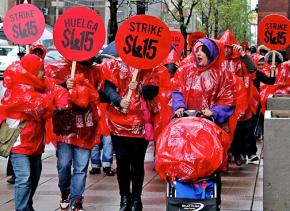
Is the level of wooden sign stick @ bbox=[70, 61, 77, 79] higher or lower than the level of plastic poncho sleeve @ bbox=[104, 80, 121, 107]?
higher

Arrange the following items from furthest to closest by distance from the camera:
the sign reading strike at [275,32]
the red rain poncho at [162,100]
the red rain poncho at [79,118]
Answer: the sign reading strike at [275,32], the red rain poncho at [162,100], the red rain poncho at [79,118]

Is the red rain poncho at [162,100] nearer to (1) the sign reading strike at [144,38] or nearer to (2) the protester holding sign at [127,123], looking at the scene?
(2) the protester holding sign at [127,123]

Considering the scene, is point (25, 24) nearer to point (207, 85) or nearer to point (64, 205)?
point (64, 205)

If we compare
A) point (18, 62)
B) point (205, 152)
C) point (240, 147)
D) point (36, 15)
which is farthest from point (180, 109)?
point (240, 147)

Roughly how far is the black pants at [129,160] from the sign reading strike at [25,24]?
1.72 m

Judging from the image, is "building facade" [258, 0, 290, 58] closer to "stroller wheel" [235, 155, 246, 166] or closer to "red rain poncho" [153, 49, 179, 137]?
"stroller wheel" [235, 155, 246, 166]

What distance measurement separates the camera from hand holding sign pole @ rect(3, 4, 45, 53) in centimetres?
834

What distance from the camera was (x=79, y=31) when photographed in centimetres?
761

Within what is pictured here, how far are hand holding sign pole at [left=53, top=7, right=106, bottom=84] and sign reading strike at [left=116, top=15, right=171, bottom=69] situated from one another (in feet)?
0.98

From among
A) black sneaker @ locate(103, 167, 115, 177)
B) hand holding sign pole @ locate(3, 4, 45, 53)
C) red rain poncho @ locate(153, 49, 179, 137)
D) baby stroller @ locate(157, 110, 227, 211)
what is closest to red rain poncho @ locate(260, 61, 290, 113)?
black sneaker @ locate(103, 167, 115, 177)

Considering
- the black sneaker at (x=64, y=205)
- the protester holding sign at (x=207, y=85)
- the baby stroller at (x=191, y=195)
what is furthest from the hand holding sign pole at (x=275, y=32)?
the baby stroller at (x=191, y=195)

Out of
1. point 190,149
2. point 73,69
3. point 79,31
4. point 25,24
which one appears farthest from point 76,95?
point 190,149

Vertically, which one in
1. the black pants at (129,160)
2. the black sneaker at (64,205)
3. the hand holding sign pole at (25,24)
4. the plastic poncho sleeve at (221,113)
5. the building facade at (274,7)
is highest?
the hand holding sign pole at (25,24)

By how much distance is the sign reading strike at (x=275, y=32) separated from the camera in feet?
39.3
